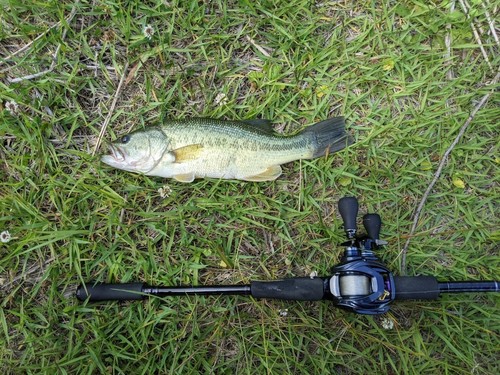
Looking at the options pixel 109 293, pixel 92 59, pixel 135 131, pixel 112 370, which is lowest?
pixel 112 370

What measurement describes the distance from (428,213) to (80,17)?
11.6 feet

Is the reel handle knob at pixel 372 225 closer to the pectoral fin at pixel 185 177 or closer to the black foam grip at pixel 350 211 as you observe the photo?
the black foam grip at pixel 350 211

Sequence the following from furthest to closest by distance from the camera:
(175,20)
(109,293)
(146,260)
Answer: (175,20), (146,260), (109,293)

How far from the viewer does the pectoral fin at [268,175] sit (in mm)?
3293

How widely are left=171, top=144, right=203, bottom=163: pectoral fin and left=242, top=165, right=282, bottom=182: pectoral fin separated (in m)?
0.45

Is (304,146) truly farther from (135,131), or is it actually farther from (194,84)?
(135,131)

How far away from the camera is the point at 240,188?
3408 millimetres

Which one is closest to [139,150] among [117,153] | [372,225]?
[117,153]

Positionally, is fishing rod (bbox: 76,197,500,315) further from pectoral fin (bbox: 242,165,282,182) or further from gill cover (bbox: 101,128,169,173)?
gill cover (bbox: 101,128,169,173)

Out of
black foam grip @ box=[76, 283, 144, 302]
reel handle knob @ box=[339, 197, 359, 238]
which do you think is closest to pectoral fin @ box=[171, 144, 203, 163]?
black foam grip @ box=[76, 283, 144, 302]

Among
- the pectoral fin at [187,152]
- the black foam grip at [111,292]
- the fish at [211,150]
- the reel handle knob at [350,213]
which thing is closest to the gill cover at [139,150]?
the fish at [211,150]

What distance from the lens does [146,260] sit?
330cm

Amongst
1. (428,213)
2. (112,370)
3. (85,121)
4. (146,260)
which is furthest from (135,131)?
(428,213)

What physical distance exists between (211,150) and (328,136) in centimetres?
101
